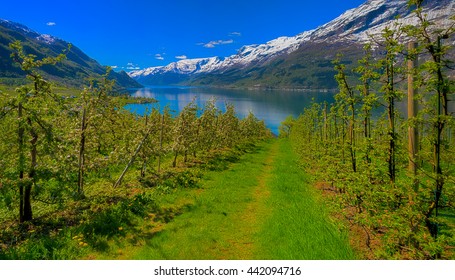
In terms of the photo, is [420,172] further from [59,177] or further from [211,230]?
[59,177]

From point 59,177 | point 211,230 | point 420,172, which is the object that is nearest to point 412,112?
point 420,172

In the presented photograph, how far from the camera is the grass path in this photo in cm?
891

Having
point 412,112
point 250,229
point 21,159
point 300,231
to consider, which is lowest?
point 250,229

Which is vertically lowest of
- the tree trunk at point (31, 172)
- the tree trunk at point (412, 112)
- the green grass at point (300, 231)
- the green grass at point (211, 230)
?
the green grass at point (211, 230)

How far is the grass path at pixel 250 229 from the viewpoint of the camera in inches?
351

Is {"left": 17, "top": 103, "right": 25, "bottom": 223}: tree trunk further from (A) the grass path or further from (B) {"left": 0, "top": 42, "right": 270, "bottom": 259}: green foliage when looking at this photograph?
(A) the grass path

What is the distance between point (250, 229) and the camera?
36.6 ft

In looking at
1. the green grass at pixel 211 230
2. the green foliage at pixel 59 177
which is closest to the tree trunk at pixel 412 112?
the green grass at pixel 211 230

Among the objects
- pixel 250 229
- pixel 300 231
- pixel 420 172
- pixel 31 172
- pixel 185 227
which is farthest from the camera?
pixel 250 229

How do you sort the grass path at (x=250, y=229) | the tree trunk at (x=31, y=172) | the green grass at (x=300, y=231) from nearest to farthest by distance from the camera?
the green grass at (x=300, y=231)
the grass path at (x=250, y=229)
the tree trunk at (x=31, y=172)

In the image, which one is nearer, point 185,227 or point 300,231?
point 300,231

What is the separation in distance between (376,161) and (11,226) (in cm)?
1434

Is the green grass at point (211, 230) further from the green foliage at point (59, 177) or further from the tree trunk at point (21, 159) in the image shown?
the tree trunk at point (21, 159)
